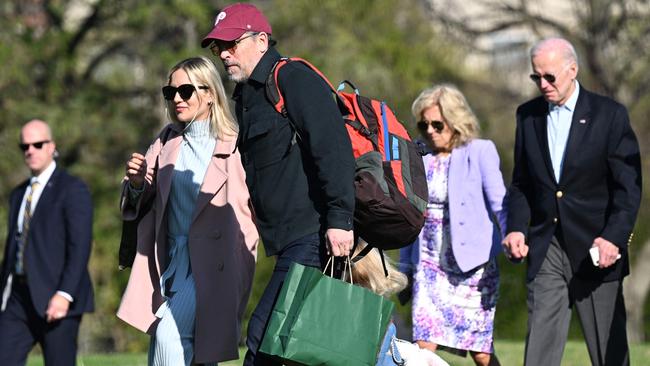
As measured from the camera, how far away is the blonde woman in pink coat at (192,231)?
20.0 feet

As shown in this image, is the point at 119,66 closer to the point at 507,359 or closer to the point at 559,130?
the point at 507,359

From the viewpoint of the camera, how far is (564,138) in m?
7.03

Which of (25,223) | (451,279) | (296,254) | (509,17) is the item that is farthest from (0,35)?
(296,254)

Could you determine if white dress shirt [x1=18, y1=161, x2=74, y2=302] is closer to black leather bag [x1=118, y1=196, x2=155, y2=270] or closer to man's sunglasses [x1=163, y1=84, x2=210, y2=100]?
black leather bag [x1=118, y1=196, x2=155, y2=270]

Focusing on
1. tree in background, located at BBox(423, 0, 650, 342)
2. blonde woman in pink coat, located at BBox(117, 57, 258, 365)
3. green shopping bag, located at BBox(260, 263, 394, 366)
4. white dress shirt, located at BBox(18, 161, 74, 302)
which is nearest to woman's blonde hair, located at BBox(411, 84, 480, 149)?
blonde woman in pink coat, located at BBox(117, 57, 258, 365)

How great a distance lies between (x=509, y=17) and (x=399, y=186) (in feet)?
55.5

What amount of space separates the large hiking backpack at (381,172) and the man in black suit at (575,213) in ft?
6.34

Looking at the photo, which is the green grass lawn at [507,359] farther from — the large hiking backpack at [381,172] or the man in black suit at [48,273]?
the large hiking backpack at [381,172]

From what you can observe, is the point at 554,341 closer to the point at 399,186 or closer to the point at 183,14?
the point at 399,186

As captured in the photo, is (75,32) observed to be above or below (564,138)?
above

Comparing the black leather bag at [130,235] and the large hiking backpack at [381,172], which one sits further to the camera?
the black leather bag at [130,235]

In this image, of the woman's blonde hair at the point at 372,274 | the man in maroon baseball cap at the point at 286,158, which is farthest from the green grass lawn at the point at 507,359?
the man in maroon baseball cap at the point at 286,158

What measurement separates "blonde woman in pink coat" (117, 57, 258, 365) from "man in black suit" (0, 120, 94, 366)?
1.66 metres

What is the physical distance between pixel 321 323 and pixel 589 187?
8.50ft
